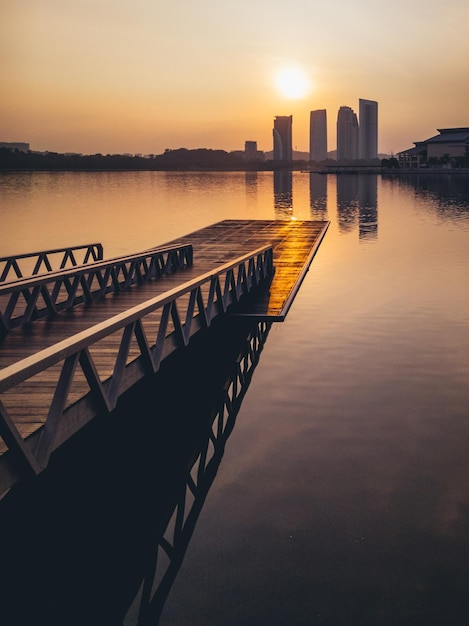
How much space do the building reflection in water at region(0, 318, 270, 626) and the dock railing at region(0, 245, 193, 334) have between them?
8.78 feet

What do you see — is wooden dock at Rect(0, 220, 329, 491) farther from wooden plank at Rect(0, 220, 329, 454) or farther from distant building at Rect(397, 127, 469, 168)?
distant building at Rect(397, 127, 469, 168)

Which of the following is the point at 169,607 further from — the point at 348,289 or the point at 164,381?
the point at 348,289

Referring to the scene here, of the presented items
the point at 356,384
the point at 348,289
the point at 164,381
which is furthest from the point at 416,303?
the point at 164,381

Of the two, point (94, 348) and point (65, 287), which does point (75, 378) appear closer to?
point (94, 348)

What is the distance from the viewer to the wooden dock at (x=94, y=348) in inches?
249

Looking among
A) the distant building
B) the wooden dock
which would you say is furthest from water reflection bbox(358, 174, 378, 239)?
the distant building

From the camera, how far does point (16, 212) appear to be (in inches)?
2810

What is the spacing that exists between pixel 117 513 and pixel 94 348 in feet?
8.71

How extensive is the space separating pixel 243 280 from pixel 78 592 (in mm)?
11695

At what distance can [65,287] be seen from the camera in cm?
1628

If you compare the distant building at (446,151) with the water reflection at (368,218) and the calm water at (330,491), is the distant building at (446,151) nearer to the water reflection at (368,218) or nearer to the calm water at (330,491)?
the water reflection at (368,218)

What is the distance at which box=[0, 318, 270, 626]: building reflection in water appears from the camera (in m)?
6.68

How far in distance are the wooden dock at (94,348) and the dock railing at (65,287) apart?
0.77ft

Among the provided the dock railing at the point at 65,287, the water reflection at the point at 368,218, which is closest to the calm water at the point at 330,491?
the dock railing at the point at 65,287
